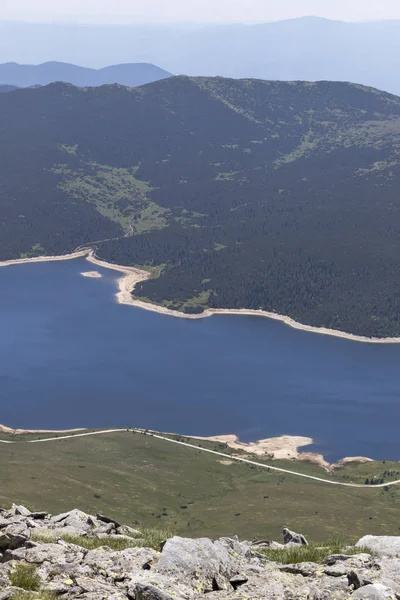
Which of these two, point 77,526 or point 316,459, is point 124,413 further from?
point 77,526

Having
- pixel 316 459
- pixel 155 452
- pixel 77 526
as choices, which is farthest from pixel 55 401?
pixel 77 526

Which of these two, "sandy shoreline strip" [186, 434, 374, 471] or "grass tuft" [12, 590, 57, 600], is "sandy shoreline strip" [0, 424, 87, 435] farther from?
"grass tuft" [12, 590, 57, 600]

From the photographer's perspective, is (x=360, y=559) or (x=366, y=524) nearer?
(x=360, y=559)

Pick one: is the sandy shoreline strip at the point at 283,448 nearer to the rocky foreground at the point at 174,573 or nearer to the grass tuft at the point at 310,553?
the grass tuft at the point at 310,553

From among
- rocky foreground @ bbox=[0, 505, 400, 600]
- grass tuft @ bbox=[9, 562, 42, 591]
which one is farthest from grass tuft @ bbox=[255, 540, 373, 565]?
grass tuft @ bbox=[9, 562, 42, 591]

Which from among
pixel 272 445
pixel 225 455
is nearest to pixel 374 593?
pixel 225 455

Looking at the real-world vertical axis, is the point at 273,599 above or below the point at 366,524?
above

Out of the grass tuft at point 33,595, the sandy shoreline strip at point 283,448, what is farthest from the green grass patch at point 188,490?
the grass tuft at point 33,595
